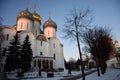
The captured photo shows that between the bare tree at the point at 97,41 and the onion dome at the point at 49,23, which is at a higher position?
the onion dome at the point at 49,23

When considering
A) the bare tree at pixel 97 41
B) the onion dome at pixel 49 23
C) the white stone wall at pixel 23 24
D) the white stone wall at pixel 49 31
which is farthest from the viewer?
the onion dome at pixel 49 23

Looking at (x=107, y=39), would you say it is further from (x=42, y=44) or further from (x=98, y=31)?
(x=42, y=44)

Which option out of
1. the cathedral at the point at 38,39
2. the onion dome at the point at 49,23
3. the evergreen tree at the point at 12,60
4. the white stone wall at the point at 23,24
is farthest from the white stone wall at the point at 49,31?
the evergreen tree at the point at 12,60

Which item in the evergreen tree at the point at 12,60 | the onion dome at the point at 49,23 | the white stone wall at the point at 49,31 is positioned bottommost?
the evergreen tree at the point at 12,60

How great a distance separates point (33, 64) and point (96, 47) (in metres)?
18.6

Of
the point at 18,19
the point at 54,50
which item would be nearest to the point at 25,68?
the point at 54,50

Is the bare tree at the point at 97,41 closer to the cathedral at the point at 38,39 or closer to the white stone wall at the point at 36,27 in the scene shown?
the cathedral at the point at 38,39

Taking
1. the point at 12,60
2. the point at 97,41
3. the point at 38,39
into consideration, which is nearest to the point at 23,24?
the point at 38,39

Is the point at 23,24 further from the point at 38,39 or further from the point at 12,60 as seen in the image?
the point at 12,60

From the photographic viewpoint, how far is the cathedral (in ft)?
117

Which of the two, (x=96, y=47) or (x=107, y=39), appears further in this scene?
(x=107, y=39)

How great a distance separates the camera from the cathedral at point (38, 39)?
35.6 m

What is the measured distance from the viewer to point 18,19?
1601 inches

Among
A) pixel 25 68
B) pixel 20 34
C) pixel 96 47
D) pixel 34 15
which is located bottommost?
pixel 25 68
